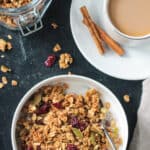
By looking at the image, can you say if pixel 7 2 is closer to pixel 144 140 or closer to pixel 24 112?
pixel 24 112

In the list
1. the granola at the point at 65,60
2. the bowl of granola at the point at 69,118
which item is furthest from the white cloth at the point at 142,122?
the granola at the point at 65,60

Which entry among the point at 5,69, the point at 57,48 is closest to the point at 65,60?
the point at 57,48

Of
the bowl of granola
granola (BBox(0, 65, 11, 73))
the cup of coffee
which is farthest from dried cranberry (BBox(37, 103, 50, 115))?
the cup of coffee

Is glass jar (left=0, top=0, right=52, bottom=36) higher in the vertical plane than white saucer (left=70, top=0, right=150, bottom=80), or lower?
higher

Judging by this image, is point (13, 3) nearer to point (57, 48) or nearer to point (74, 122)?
point (57, 48)

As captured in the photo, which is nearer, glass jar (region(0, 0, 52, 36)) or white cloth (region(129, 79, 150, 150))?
glass jar (region(0, 0, 52, 36))

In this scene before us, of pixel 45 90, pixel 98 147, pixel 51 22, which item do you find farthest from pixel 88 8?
pixel 98 147

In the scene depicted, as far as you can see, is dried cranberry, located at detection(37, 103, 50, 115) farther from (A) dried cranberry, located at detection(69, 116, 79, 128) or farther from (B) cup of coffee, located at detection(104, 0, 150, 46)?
(B) cup of coffee, located at detection(104, 0, 150, 46)
